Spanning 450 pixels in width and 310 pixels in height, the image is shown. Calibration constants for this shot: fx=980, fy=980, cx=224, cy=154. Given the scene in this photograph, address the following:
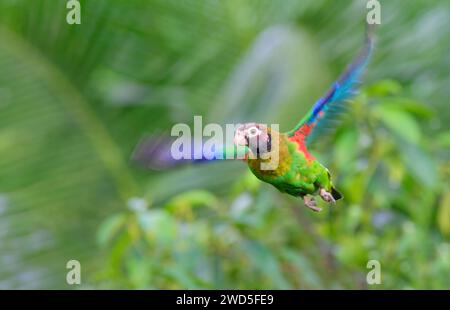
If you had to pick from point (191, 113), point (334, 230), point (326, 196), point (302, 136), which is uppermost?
point (191, 113)

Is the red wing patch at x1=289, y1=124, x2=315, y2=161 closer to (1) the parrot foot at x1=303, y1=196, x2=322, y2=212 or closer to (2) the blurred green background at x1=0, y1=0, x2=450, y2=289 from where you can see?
(1) the parrot foot at x1=303, y1=196, x2=322, y2=212

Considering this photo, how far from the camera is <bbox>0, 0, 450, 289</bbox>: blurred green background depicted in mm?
1999

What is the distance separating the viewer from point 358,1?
3193 millimetres

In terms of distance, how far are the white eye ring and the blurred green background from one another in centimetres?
104

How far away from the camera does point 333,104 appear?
1.01m

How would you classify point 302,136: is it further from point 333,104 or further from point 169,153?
point 169,153

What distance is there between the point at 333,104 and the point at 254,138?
17 centimetres

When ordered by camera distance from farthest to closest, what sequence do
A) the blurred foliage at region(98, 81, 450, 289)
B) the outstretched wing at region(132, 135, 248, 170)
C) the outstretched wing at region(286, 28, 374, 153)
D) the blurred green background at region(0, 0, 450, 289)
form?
the blurred green background at region(0, 0, 450, 289), the blurred foliage at region(98, 81, 450, 289), the outstretched wing at region(286, 28, 374, 153), the outstretched wing at region(132, 135, 248, 170)

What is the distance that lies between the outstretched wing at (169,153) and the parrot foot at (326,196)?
84 mm

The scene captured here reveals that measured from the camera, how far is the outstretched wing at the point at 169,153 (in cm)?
82

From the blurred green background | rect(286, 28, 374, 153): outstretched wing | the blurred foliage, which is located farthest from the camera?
the blurred green background

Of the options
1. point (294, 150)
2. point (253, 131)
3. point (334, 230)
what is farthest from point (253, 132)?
point (334, 230)

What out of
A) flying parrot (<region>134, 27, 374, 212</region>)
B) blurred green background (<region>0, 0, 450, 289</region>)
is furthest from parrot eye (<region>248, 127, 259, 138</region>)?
blurred green background (<region>0, 0, 450, 289</region>)
